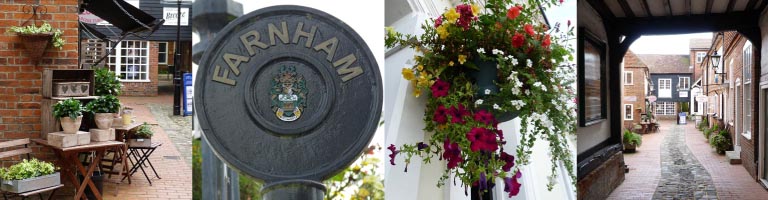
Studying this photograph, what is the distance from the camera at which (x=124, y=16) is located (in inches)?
189

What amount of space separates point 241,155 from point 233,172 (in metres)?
0.18

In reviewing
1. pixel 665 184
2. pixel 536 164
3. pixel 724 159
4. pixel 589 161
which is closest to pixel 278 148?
pixel 536 164

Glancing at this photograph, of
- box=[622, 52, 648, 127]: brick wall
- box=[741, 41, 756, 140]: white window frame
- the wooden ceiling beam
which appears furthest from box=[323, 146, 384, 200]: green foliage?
box=[741, 41, 756, 140]: white window frame

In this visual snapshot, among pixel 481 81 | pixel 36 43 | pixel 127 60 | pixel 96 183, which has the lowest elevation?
pixel 96 183

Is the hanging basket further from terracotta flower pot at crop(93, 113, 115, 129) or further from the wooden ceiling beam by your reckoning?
the wooden ceiling beam

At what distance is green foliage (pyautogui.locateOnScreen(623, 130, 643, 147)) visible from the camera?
7.48 m

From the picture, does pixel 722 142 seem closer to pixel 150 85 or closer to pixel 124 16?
pixel 150 85

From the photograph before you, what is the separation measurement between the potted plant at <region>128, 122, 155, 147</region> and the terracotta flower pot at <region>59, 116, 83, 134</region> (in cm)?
84

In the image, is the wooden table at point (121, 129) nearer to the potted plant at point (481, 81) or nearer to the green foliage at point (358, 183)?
the green foliage at point (358, 183)

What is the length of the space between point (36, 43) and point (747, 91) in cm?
916

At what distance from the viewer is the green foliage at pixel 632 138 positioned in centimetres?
748

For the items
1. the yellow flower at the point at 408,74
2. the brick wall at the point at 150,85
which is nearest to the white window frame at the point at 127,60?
the brick wall at the point at 150,85

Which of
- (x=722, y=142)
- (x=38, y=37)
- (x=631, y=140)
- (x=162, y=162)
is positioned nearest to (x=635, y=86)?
(x=631, y=140)

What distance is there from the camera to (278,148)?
2.10m
